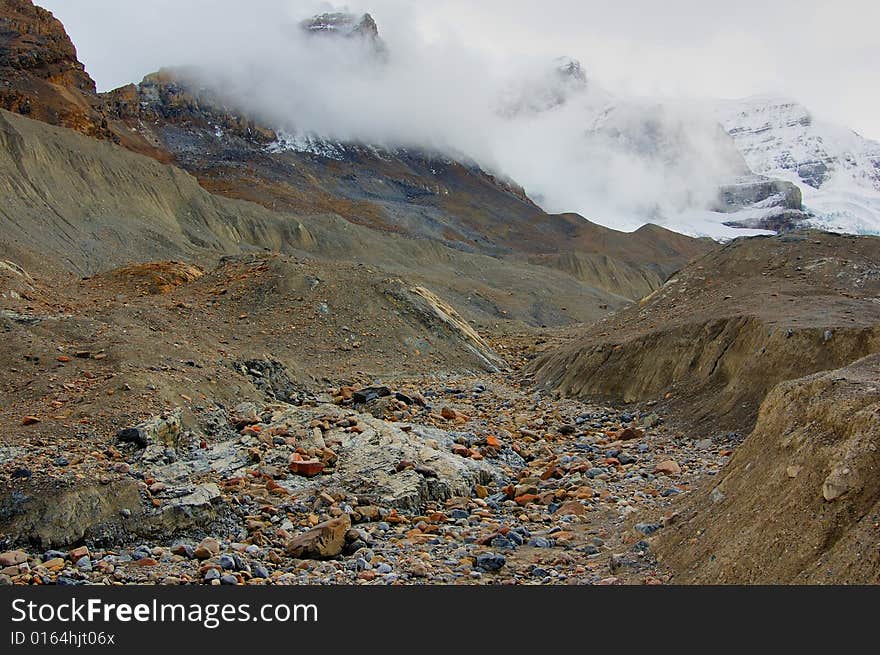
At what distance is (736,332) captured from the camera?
1528cm

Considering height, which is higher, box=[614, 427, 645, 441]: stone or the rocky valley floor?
box=[614, 427, 645, 441]: stone

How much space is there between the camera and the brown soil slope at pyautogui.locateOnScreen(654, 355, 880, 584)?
5410 millimetres

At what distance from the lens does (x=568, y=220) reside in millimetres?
106812

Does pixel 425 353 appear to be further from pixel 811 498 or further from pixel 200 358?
pixel 811 498

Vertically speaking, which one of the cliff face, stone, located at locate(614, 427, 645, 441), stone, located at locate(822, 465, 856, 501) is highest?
the cliff face

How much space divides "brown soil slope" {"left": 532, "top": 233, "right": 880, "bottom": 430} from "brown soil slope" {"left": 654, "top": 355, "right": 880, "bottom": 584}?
5758 mm

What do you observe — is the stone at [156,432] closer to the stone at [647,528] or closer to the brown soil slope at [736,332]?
the stone at [647,528]

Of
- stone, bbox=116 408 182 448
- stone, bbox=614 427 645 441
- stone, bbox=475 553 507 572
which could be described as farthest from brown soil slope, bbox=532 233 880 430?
stone, bbox=116 408 182 448

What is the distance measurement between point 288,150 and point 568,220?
39542 millimetres

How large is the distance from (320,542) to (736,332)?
10.4m

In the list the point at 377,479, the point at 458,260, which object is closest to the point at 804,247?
the point at 377,479

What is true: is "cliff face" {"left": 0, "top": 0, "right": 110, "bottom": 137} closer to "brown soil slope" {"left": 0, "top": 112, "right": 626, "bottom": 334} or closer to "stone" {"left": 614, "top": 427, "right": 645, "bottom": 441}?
"brown soil slope" {"left": 0, "top": 112, "right": 626, "bottom": 334}

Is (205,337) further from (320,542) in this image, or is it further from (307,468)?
(320,542)

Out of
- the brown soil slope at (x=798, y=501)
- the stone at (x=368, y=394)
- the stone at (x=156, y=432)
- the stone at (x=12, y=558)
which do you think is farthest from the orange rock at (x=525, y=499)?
the stone at (x=368, y=394)
